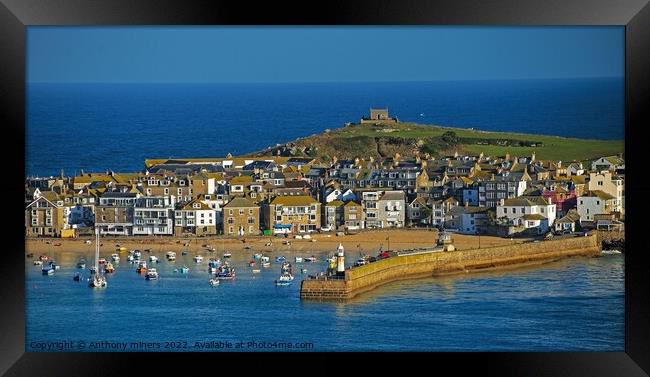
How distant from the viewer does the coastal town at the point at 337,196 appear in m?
13.7

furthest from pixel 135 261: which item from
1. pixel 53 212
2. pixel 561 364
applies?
pixel 561 364

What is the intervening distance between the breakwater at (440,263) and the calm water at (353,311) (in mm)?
151

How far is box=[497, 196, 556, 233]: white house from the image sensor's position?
1421 centimetres

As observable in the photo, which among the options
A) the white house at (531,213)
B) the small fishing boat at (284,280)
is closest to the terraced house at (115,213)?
the small fishing boat at (284,280)

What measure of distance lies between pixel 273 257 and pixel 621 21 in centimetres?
450

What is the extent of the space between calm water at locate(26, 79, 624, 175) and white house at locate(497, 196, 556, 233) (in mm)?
554

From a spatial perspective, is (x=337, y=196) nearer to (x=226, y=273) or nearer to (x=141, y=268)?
(x=226, y=273)

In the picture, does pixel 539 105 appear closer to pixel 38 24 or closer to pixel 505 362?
pixel 505 362

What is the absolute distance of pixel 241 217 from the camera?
14250 mm

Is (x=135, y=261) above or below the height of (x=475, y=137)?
below

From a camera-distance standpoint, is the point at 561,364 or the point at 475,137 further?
the point at 475,137

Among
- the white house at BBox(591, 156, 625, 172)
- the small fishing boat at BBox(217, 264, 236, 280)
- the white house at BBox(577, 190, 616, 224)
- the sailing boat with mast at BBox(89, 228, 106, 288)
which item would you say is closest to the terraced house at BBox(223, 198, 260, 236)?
the small fishing boat at BBox(217, 264, 236, 280)

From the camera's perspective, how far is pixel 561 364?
33.9ft

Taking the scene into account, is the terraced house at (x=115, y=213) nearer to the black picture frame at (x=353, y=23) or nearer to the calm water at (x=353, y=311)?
the calm water at (x=353, y=311)
